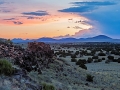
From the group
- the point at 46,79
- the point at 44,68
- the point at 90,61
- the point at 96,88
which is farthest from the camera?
the point at 90,61

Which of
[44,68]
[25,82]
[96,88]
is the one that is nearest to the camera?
[25,82]

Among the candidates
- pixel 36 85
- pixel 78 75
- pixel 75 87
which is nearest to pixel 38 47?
pixel 78 75

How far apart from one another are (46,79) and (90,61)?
90.0 feet

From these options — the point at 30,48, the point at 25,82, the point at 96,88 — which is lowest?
the point at 96,88

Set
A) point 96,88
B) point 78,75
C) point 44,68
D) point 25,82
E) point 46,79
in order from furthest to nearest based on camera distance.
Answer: point 78,75 → point 44,68 → point 96,88 → point 46,79 → point 25,82

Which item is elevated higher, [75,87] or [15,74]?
[15,74]

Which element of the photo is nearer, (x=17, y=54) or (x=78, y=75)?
(x=17, y=54)

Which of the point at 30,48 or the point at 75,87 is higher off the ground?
the point at 30,48

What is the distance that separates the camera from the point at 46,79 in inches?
691

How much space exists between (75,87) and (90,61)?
26605 millimetres

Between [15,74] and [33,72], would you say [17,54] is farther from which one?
[15,74]

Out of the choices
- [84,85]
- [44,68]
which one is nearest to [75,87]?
[84,85]

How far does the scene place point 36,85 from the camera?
14320 millimetres

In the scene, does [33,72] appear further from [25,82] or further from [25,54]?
[25,82]
